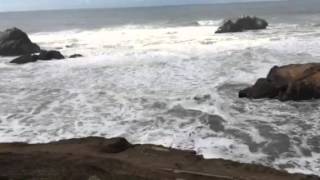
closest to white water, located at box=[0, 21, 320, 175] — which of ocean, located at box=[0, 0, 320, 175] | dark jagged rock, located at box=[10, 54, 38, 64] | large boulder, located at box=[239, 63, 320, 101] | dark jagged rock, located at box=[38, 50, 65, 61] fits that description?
ocean, located at box=[0, 0, 320, 175]

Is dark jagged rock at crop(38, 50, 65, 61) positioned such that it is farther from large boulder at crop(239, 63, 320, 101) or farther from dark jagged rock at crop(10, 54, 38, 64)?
large boulder at crop(239, 63, 320, 101)

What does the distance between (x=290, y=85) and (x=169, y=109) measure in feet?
9.54

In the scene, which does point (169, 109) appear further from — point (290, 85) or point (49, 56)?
point (49, 56)

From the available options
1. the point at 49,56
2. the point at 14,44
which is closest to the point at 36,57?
the point at 49,56

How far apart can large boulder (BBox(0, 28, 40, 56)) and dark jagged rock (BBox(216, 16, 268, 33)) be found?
46.9 feet

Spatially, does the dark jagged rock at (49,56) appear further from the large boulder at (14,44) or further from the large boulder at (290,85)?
the large boulder at (290,85)

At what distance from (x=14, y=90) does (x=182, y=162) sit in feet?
26.7

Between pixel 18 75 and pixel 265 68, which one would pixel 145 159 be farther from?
pixel 18 75

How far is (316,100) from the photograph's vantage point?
11.4 meters

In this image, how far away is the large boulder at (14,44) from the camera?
81.6ft

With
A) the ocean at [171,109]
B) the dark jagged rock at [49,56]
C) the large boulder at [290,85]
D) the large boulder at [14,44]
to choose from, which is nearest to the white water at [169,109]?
the ocean at [171,109]

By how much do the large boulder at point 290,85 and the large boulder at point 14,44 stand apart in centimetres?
1563

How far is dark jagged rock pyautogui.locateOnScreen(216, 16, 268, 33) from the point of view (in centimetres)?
3531

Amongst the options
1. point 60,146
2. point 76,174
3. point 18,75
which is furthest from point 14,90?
point 76,174
